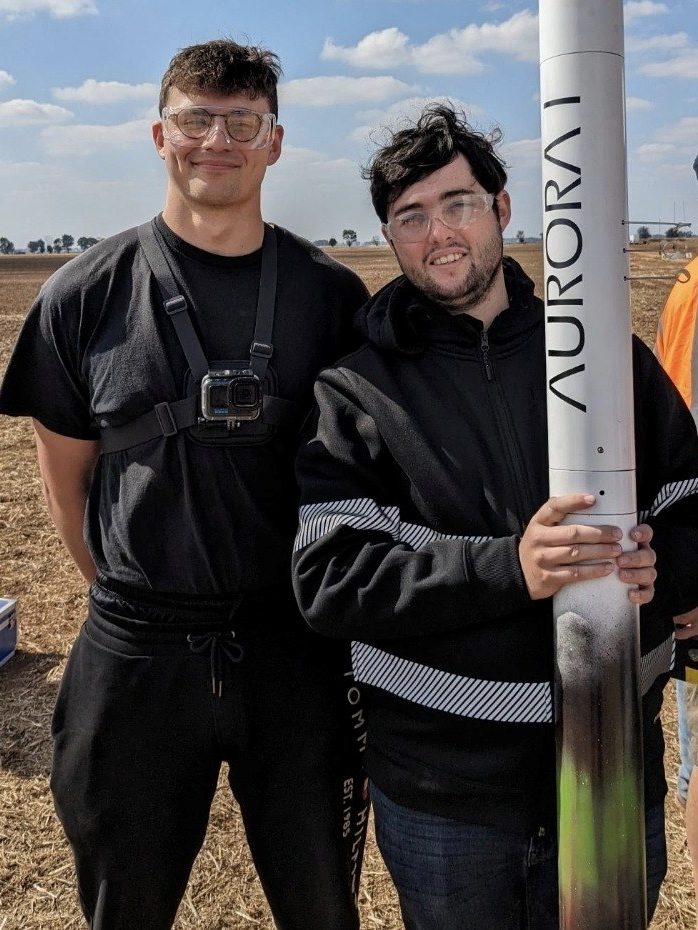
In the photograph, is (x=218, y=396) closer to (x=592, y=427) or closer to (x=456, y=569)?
(x=456, y=569)

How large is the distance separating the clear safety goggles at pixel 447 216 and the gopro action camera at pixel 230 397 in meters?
0.55

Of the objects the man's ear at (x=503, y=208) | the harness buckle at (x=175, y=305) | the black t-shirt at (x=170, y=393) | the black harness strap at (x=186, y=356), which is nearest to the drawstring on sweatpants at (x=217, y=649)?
the black t-shirt at (x=170, y=393)

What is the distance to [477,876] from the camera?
195 cm

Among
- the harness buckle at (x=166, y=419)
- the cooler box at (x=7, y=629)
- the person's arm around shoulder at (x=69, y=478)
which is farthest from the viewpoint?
the cooler box at (x=7, y=629)

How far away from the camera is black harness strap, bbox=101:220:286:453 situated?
2355 mm

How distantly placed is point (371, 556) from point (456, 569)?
190mm

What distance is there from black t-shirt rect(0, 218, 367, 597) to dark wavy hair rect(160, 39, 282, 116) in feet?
1.31

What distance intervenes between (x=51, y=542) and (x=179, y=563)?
557 centimetres

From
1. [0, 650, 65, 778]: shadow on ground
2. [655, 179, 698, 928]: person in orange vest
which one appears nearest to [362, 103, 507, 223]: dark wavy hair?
[655, 179, 698, 928]: person in orange vest

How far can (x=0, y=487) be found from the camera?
8859mm

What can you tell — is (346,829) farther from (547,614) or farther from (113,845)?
(547,614)

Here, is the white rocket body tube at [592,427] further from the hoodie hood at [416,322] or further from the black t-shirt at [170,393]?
the black t-shirt at [170,393]

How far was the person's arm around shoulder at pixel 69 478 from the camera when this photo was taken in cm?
264

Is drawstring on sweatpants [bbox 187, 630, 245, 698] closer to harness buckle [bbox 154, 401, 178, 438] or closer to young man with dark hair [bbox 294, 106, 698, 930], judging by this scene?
young man with dark hair [bbox 294, 106, 698, 930]
